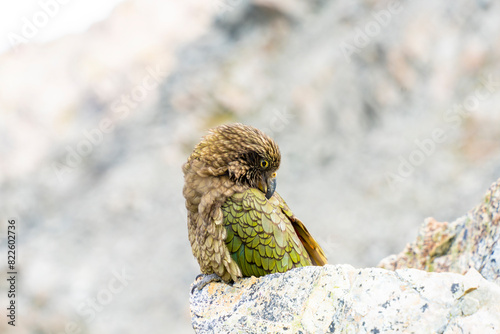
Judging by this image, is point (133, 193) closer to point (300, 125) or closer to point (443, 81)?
point (300, 125)

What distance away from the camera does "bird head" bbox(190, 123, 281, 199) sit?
4.44m

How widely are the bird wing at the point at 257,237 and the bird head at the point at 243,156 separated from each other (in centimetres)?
21

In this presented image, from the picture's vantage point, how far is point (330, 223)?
49.2 ft

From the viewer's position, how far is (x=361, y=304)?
301 cm

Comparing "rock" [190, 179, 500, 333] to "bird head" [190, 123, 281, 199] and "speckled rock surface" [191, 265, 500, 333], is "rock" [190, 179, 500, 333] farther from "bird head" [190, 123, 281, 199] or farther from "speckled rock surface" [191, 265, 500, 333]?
"bird head" [190, 123, 281, 199]

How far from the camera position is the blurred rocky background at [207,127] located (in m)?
13.9

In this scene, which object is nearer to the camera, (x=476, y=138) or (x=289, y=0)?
(x=476, y=138)

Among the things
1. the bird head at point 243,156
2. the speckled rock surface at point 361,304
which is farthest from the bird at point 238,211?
the speckled rock surface at point 361,304

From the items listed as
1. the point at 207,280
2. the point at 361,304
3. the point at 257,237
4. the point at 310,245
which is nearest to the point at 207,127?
the point at 310,245

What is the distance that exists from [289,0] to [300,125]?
17.2 ft

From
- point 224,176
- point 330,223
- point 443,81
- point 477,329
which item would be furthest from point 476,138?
point 477,329

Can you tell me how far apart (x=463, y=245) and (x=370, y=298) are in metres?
2.44

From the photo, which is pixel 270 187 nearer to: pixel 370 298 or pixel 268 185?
pixel 268 185

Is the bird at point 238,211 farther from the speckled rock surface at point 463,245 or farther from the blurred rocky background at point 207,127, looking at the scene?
the blurred rocky background at point 207,127
